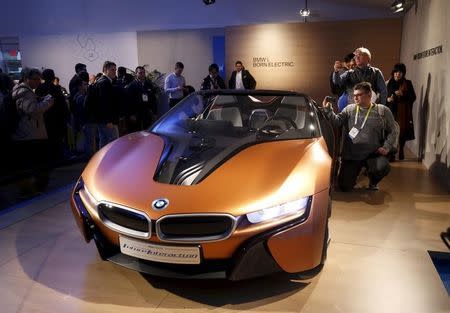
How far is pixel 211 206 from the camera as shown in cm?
206

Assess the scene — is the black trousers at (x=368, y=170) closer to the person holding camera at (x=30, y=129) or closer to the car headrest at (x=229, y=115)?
the car headrest at (x=229, y=115)

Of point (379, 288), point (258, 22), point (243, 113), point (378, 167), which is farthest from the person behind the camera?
point (258, 22)

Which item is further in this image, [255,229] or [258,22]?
[258,22]

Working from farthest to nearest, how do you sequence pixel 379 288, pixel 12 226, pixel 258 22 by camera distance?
pixel 258 22
pixel 12 226
pixel 379 288

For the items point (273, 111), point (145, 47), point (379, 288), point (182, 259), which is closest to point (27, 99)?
point (273, 111)

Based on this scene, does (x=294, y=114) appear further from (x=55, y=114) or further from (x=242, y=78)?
(x=242, y=78)

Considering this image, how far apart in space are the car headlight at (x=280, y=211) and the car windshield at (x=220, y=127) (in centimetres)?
42

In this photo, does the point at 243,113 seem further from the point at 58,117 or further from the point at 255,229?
the point at 58,117

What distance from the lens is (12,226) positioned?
340 centimetres

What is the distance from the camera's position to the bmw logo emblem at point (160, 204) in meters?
2.09

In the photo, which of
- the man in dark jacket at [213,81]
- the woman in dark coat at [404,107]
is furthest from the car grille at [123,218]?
the man in dark jacket at [213,81]

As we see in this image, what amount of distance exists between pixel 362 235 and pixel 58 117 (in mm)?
4798

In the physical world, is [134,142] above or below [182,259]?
above

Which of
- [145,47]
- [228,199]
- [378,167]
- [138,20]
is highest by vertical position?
[138,20]
